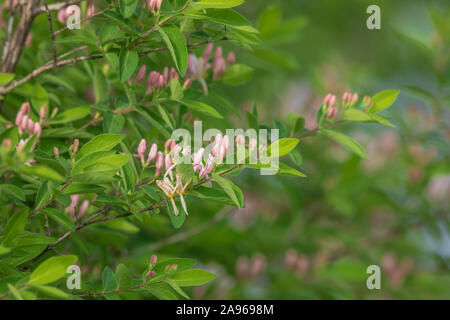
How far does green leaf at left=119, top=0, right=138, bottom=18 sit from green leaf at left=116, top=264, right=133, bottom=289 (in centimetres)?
52

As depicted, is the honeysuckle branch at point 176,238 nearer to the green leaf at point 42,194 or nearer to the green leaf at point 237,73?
the green leaf at point 237,73

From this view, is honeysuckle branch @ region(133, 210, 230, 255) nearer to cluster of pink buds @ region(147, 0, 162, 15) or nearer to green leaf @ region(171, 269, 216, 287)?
green leaf @ region(171, 269, 216, 287)

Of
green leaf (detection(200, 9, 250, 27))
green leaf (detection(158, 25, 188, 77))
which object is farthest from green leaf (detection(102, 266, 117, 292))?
green leaf (detection(200, 9, 250, 27))

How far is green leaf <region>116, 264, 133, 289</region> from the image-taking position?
4.11 feet

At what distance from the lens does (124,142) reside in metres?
1.45

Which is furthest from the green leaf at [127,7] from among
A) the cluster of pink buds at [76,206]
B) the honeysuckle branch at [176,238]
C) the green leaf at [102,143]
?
the honeysuckle branch at [176,238]

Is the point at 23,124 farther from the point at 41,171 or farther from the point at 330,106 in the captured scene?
the point at 330,106

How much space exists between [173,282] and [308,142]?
1782mm

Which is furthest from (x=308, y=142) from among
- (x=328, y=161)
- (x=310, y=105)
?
(x=310, y=105)

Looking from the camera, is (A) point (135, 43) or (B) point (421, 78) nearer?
(A) point (135, 43)

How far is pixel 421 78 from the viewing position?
6227 millimetres

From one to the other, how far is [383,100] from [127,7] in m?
0.64

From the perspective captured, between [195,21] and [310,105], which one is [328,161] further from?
[195,21]

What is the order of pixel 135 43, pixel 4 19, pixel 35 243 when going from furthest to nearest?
pixel 4 19 → pixel 135 43 → pixel 35 243
